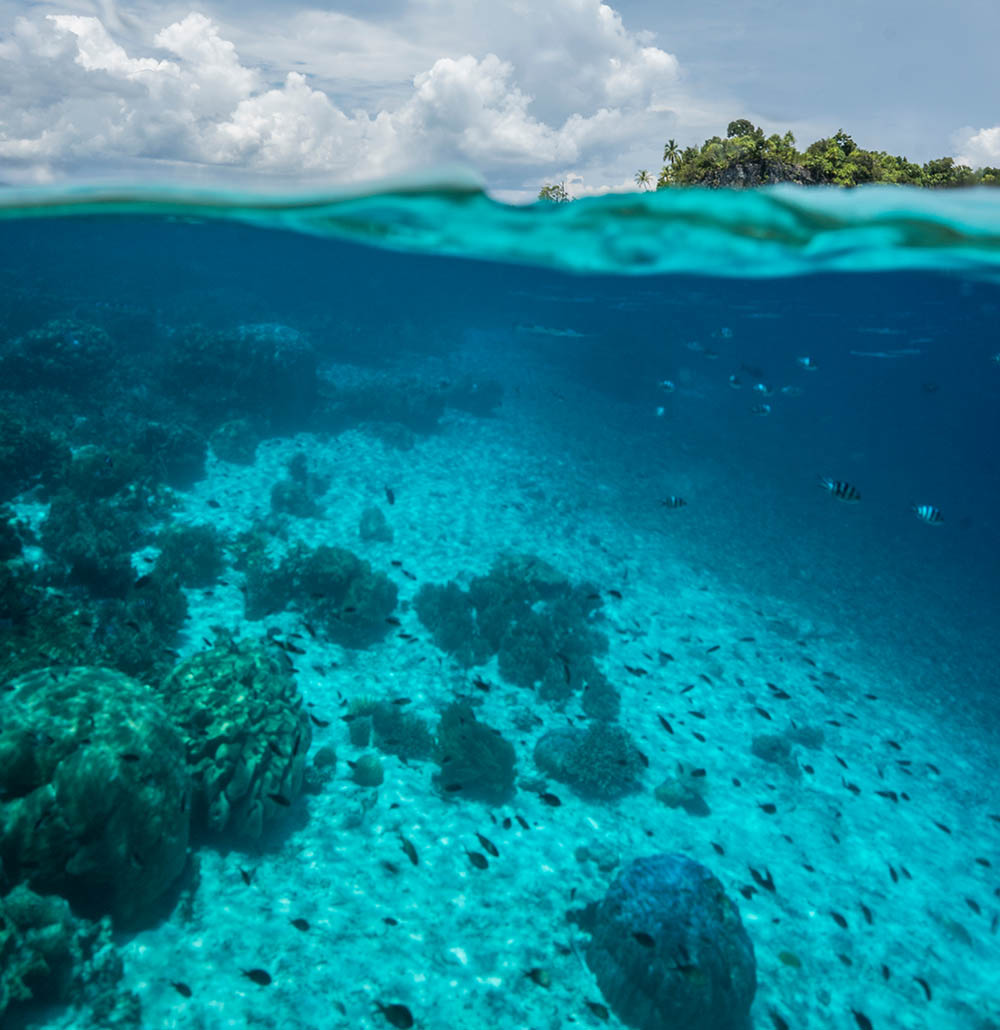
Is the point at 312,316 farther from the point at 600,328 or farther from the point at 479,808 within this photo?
the point at 479,808

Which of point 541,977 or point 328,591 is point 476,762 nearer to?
point 541,977

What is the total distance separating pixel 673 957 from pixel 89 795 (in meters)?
6.24

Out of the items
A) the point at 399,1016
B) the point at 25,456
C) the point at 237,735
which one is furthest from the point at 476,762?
the point at 25,456

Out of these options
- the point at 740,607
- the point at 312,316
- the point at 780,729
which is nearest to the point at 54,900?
the point at 780,729

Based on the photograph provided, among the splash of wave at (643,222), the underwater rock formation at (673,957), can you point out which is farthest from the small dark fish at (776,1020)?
the splash of wave at (643,222)

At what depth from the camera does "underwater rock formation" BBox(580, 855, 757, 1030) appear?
6523 mm

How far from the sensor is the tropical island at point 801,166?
49.7ft

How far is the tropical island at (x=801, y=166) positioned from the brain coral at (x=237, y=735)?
13083mm

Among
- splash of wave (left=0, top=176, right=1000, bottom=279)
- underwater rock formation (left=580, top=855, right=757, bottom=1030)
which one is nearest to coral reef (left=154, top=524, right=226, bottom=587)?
splash of wave (left=0, top=176, right=1000, bottom=279)

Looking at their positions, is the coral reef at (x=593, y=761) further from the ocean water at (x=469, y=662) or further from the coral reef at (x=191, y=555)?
the coral reef at (x=191, y=555)

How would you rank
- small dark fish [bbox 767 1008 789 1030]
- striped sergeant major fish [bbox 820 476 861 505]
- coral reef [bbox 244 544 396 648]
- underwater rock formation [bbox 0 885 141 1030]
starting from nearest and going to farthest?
underwater rock formation [bbox 0 885 141 1030] → small dark fish [bbox 767 1008 789 1030] → striped sergeant major fish [bbox 820 476 861 505] → coral reef [bbox 244 544 396 648]

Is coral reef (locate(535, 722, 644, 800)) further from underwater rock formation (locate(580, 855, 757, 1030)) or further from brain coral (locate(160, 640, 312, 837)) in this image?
brain coral (locate(160, 640, 312, 837))

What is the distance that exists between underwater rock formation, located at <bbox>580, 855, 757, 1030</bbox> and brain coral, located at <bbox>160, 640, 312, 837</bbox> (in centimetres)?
409

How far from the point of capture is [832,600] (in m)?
19.0
